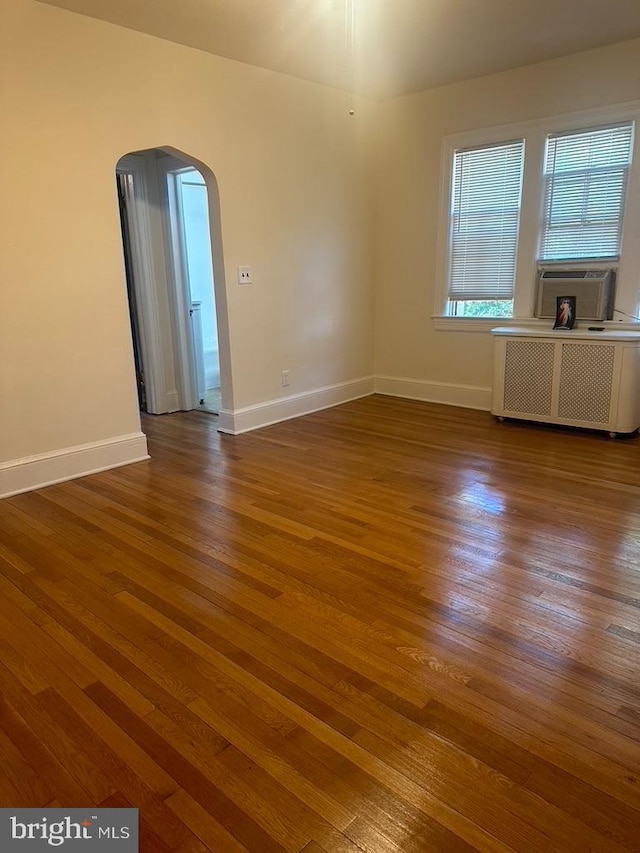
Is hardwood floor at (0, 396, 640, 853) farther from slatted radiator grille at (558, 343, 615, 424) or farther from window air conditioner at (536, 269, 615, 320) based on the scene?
window air conditioner at (536, 269, 615, 320)

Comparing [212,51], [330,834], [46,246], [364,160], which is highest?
[212,51]

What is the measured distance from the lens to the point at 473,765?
62.9 inches

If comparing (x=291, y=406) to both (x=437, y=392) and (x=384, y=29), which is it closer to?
(x=437, y=392)

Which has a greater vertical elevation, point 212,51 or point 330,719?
point 212,51

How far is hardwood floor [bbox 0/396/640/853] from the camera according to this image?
1.49 meters

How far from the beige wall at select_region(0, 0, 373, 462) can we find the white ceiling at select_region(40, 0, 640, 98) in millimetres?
203

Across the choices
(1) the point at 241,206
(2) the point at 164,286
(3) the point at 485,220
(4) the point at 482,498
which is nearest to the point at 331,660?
(4) the point at 482,498

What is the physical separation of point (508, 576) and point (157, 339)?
3.97 m

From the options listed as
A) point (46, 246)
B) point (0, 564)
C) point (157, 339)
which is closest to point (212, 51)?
point (46, 246)

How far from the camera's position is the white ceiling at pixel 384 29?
11.5ft

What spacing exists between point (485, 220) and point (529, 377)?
4.98ft

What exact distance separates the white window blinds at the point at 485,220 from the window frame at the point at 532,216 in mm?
66

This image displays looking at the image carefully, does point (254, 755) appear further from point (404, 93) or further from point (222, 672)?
point (404, 93)

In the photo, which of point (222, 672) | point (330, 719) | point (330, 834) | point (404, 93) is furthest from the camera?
point (404, 93)
